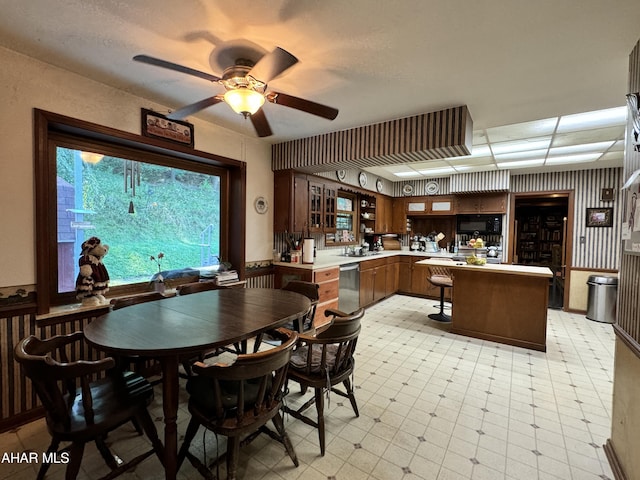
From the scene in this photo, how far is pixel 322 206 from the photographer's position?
15.2 feet

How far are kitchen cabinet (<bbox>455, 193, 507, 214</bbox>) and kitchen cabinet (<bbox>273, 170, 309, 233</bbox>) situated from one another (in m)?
3.74

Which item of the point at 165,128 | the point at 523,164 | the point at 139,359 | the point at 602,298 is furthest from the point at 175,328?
the point at 602,298

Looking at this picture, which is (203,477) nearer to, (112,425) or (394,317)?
(112,425)

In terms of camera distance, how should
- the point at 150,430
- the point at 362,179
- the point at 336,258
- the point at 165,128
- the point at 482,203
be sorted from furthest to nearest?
Result: the point at 482,203
the point at 362,179
the point at 336,258
the point at 165,128
the point at 150,430

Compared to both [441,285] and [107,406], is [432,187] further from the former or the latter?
[107,406]

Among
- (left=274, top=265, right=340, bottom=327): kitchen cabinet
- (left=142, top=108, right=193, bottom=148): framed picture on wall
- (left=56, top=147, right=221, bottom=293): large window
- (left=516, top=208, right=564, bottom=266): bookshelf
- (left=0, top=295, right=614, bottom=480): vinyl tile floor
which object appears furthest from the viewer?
(left=516, top=208, right=564, bottom=266): bookshelf

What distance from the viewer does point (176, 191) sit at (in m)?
3.26

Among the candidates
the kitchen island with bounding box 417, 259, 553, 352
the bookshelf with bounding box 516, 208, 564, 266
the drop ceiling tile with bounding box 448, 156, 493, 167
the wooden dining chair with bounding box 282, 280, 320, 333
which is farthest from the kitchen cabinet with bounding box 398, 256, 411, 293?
the bookshelf with bounding box 516, 208, 564, 266

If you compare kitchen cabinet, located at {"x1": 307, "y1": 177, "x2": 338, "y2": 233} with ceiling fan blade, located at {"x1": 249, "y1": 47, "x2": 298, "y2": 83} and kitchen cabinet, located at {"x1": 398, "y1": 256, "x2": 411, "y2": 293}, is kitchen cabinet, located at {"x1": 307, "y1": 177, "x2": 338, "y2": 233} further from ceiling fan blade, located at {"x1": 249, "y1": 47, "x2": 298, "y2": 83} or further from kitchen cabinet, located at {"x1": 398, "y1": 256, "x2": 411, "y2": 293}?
ceiling fan blade, located at {"x1": 249, "y1": 47, "x2": 298, "y2": 83}

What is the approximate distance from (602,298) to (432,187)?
3.44 m

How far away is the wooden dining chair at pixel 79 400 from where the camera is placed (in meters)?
1.31

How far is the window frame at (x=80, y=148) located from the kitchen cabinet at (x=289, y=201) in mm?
555

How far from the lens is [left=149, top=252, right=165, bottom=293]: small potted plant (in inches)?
114

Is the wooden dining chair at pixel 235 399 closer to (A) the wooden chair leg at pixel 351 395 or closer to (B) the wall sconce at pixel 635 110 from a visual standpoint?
(A) the wooden chair leg at pixel 351 395
